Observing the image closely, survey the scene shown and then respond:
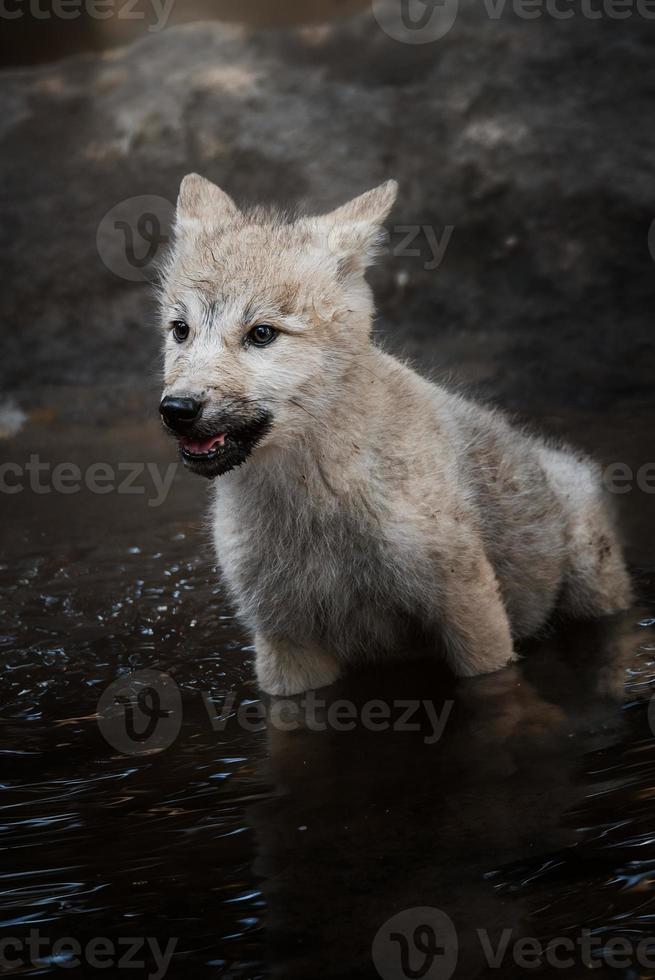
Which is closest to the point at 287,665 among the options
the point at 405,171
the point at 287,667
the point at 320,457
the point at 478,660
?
the point at 287,667

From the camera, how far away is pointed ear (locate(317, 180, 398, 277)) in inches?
173

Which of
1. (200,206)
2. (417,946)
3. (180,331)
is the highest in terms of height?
(200,206)

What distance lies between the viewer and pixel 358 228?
444cm

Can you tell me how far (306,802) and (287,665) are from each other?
38.0 inches

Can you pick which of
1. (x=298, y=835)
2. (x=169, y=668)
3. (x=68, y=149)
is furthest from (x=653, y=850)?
(x=68, y=149)

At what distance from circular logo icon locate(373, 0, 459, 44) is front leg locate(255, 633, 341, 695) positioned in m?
7.09

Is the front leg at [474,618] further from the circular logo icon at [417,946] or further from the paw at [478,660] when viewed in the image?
the circular logo icon at [417,946]

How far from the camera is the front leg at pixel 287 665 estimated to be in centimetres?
472

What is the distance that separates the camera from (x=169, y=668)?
5066 mm

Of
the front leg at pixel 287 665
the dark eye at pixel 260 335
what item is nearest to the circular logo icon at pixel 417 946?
the front leg at pixel 287 665

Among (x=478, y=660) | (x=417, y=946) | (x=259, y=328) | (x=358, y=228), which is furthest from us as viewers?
(x=478, y=660)

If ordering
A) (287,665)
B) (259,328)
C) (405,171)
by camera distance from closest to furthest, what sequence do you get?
(259,328)
(287,665)
(405,171)

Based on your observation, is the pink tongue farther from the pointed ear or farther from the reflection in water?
the reflection in water

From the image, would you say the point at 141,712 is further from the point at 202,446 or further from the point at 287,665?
the point at 202,446
